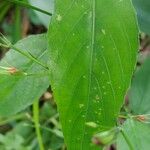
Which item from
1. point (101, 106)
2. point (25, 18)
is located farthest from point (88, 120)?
point (25, 18)

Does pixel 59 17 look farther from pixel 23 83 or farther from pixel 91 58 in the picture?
pixel 23 83

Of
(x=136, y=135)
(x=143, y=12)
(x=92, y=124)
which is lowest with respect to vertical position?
(x=136, y=135)

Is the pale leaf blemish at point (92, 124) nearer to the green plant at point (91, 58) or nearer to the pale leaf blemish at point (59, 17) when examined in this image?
the green plant at point (91, 58)

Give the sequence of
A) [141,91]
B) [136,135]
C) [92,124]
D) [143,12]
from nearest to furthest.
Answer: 1. [92,124]
2. [136,135]
3. [143,12]
4. [141,91]

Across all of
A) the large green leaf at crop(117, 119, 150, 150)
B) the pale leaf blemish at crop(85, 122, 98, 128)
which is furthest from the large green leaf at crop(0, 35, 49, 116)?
the pale leaf blemish at crop(85, 122, 98, 128)

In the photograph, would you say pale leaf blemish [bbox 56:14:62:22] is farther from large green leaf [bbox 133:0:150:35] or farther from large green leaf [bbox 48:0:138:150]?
large green leaf [bbox 133:0:150:35]

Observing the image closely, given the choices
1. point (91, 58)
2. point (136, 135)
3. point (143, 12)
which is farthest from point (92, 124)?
point (143, 12)
